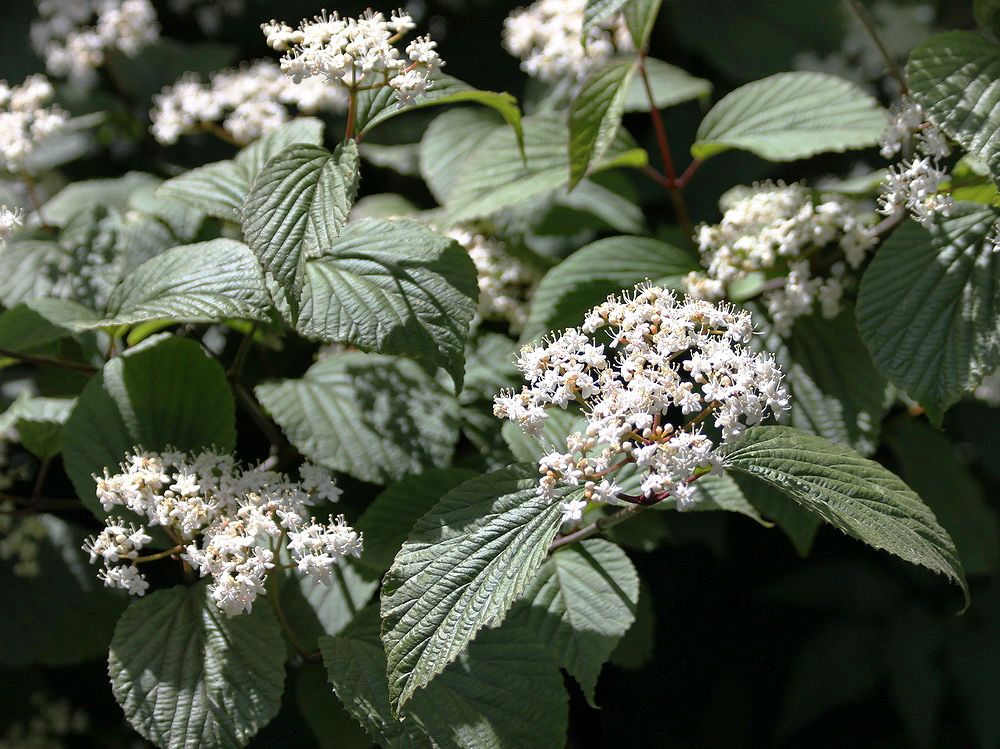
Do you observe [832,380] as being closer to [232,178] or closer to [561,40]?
[561,40]

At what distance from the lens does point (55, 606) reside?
5.19 ft

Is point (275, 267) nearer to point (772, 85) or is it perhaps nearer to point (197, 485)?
point (197, 485)

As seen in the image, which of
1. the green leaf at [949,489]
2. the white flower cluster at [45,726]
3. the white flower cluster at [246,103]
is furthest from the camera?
the white flower cluster at [45,726]

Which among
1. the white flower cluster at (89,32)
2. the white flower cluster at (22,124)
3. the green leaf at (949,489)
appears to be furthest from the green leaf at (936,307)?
the white flower cluster at (89,32)

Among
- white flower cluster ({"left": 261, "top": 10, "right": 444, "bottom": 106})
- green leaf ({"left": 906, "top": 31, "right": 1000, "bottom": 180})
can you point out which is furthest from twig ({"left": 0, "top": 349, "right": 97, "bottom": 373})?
green leaf ({"left": 906, "top": 31, "right": 1000, "bottom": 180})

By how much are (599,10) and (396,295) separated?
0.47 metres

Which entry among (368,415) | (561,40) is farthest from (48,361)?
(561,40)

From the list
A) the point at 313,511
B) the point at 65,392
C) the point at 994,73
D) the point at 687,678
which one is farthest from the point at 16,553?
the point at 994,73

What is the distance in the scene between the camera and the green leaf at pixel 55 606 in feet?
5.08

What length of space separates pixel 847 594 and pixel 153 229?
4.85 ft

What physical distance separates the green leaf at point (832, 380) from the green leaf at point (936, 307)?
0.16 m

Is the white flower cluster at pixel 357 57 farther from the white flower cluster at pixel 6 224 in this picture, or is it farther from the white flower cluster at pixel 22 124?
the white flower cluster at pixel 22 124

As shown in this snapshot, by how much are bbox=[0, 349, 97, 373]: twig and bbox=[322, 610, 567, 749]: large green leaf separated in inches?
23.7

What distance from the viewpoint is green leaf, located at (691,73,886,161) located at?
154 centimetres
